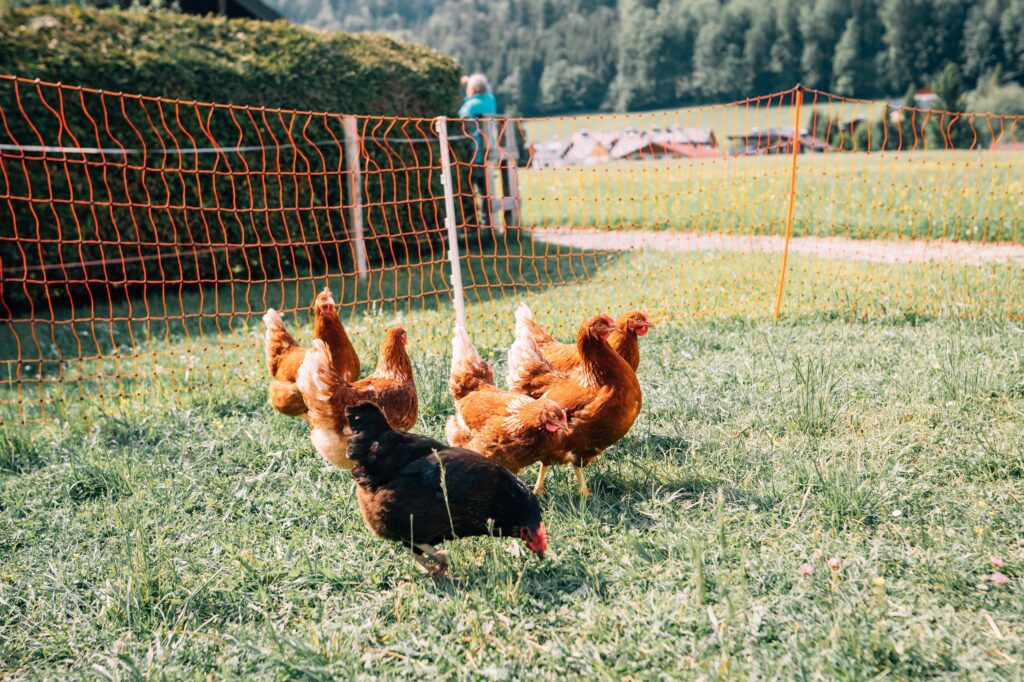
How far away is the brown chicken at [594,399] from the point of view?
3.10 meters

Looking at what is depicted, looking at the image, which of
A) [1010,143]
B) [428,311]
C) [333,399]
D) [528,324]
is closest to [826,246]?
[428,311]

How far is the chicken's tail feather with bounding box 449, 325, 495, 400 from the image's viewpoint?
3.56 meters

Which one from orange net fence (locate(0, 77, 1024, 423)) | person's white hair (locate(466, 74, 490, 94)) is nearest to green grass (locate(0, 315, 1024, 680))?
orange net fence (locate(0, 77, 1024, 423))

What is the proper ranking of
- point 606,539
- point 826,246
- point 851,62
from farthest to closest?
point 851,62 < point 826,246 < point 606,539

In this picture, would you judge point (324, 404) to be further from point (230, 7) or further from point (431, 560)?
point (230, 7)

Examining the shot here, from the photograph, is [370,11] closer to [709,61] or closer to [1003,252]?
[709,61]

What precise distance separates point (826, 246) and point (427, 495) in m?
8.20

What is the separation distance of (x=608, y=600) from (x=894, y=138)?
123 feet

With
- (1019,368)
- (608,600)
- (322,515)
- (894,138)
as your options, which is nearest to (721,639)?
(608,600)

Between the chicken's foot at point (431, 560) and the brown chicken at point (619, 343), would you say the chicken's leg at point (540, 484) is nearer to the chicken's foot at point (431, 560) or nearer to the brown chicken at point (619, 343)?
the brown chicken at point (619, 343)

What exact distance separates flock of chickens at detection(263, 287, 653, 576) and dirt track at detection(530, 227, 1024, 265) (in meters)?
3.39

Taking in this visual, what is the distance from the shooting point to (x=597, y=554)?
2.74 m

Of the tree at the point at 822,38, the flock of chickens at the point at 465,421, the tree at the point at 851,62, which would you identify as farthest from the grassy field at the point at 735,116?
the tree at the point at 822,38

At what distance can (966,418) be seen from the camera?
363 cm
